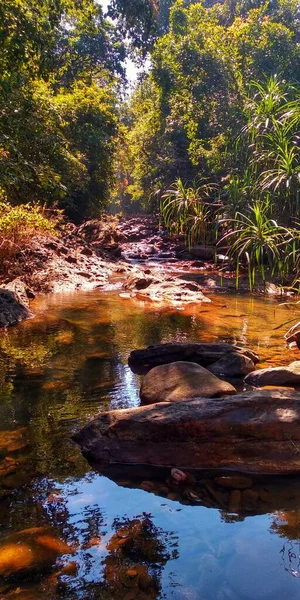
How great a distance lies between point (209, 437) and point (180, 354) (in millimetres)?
2015

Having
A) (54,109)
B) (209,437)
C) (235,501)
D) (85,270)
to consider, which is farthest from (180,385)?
(54,109)

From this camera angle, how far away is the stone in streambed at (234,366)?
16.0 feet

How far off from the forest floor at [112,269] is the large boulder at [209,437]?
13.4 feet

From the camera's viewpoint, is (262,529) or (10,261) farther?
(10,261)

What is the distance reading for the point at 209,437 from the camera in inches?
125

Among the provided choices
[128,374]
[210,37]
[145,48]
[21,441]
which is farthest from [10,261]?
[145,48]

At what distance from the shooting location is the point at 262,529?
8.20ft

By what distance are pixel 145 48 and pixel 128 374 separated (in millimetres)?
25454

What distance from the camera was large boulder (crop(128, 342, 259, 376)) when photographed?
516cm

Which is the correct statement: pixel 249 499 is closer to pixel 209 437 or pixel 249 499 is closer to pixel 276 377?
pixel 209 437

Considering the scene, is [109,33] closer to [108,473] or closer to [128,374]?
[128,374]

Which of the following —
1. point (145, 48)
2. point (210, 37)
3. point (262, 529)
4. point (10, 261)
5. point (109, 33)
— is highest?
point (109, 33)

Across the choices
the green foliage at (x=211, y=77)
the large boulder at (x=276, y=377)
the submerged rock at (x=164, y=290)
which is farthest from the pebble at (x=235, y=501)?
the green foliage at (x=211, y=77)

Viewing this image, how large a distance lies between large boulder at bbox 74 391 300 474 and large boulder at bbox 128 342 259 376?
184cm
